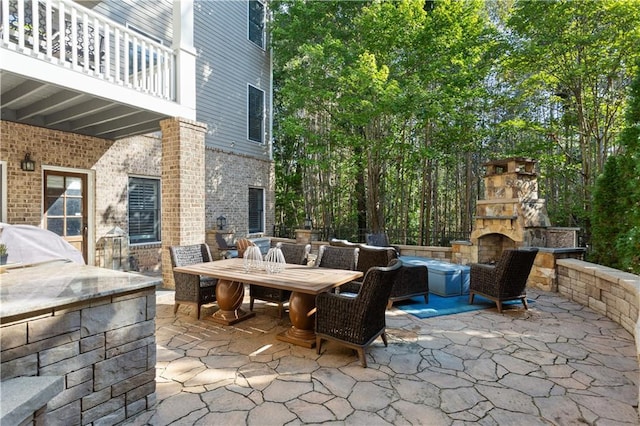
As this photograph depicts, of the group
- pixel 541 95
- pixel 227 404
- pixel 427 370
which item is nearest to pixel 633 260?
pixel 427 370

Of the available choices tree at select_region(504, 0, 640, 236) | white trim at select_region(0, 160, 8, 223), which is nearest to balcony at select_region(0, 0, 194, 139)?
white trim at select_region(0, 160, 8, 223)

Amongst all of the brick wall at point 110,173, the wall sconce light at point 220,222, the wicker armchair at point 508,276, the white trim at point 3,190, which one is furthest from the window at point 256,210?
the wicker armchair at point 508,276

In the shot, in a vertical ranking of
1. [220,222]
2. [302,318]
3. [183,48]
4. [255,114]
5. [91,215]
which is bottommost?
[302,318]

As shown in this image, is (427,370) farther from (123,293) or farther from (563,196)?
(563,196)

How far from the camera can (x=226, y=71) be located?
844cm

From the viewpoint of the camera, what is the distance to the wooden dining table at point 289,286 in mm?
3036

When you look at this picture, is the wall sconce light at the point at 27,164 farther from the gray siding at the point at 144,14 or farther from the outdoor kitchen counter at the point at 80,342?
Result: the outdoor kitchen counter at the point at 80,342

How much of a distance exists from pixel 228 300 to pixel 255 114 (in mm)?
6913

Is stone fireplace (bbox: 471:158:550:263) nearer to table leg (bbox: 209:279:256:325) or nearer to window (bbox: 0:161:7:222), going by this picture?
table leg (bbox: 209:279:256:325)

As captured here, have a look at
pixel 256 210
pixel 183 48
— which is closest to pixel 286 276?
pixel 183 48

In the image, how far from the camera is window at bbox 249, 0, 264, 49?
30.0 feet

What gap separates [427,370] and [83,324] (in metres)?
2.45

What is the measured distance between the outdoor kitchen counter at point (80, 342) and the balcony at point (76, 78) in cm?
245

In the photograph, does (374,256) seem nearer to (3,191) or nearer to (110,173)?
(110,173)
